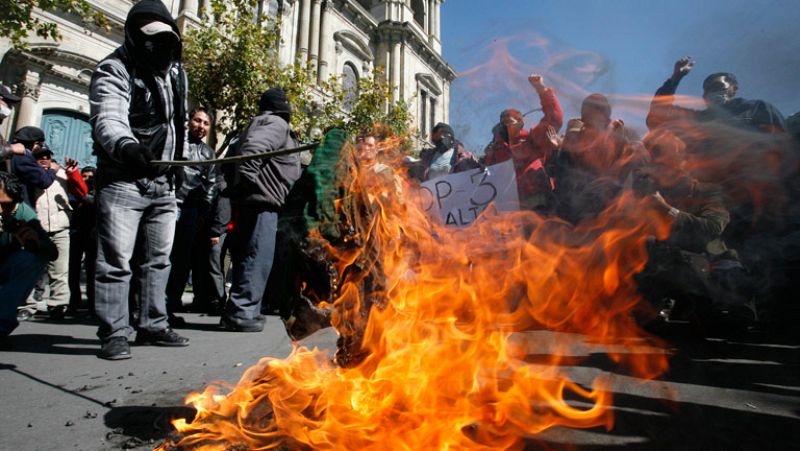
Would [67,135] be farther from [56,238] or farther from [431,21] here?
[431,21]

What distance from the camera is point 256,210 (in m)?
4.34

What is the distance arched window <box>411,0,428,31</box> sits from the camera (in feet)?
116

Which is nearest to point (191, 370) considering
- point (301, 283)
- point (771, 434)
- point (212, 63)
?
point (301, 283)

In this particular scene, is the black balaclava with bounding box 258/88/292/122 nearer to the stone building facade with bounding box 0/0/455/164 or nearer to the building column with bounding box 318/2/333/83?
the stone building facade with bounding box 0/0/455/164

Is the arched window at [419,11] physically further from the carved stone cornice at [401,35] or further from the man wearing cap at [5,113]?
the man wearing cap at [5,113]

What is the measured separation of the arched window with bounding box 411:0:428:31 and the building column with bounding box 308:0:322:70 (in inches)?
500

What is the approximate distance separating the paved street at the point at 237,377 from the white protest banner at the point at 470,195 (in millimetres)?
1599

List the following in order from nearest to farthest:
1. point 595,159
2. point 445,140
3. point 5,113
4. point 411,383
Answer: point 411,383 < point 5,113 < point 595,159 < point 445,140

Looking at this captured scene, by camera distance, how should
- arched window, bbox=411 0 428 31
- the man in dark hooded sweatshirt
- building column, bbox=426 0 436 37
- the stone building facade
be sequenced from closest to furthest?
the man in dark hooded sweatshirt → the stone building facade → arched window, bbox=411 0 428 31 → building column, bbox=426 0 436 37

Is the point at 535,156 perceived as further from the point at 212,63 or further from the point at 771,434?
the point at 212,63

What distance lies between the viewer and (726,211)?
145 inches

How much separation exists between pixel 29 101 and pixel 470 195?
533 inches

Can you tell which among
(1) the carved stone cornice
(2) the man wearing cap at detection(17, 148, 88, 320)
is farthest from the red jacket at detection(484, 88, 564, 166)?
(1) the carved stone cornice

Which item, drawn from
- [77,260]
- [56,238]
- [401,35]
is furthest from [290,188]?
[401,35]
